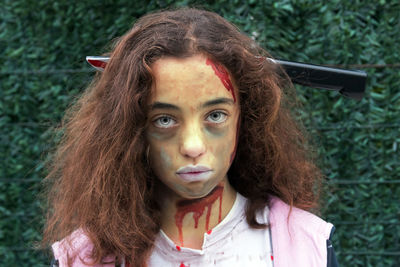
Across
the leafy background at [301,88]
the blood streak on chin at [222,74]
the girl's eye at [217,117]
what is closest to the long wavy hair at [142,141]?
the blood streak on chin at [222,74]

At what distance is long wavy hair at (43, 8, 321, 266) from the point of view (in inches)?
57.5

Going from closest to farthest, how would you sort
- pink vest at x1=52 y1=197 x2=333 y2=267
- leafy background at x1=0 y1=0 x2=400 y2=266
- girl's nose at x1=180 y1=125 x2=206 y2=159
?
girl's nose at x1=180 y1=125 x2=206 y2=159, pink vest at x1=52 y1=197 x2=333 y2=267, leafy background at x1=0 y1=0 x2=400 y2=266

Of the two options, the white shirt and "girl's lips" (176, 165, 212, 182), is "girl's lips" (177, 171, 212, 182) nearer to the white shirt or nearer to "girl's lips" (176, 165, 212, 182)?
"girl's lips" (176, 165, 212, 182)

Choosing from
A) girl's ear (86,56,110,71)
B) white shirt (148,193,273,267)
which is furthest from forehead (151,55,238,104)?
white shirt (148,193,273,267)

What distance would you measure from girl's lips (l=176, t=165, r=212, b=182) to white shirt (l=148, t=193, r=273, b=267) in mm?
212

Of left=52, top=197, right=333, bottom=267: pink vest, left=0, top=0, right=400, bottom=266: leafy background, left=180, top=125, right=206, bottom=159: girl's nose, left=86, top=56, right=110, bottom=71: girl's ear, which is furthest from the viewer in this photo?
left=0, top=0, right=400, bottom=266: leafy background

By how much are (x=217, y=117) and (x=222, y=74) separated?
0.39ft

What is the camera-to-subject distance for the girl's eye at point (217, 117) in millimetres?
1433

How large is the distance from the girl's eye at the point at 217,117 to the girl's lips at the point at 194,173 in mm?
132

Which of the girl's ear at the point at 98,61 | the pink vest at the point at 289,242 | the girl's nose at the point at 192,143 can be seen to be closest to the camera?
the girl's nose at the point at 192,143

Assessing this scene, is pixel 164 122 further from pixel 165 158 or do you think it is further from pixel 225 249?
pixel 225 249

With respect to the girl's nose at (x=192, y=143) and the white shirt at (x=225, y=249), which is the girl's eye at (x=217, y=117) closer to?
the girl's nose at (x=192, y=143)

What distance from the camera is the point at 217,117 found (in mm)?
1444

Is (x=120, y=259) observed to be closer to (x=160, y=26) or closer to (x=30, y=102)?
(x=160, y=26)
